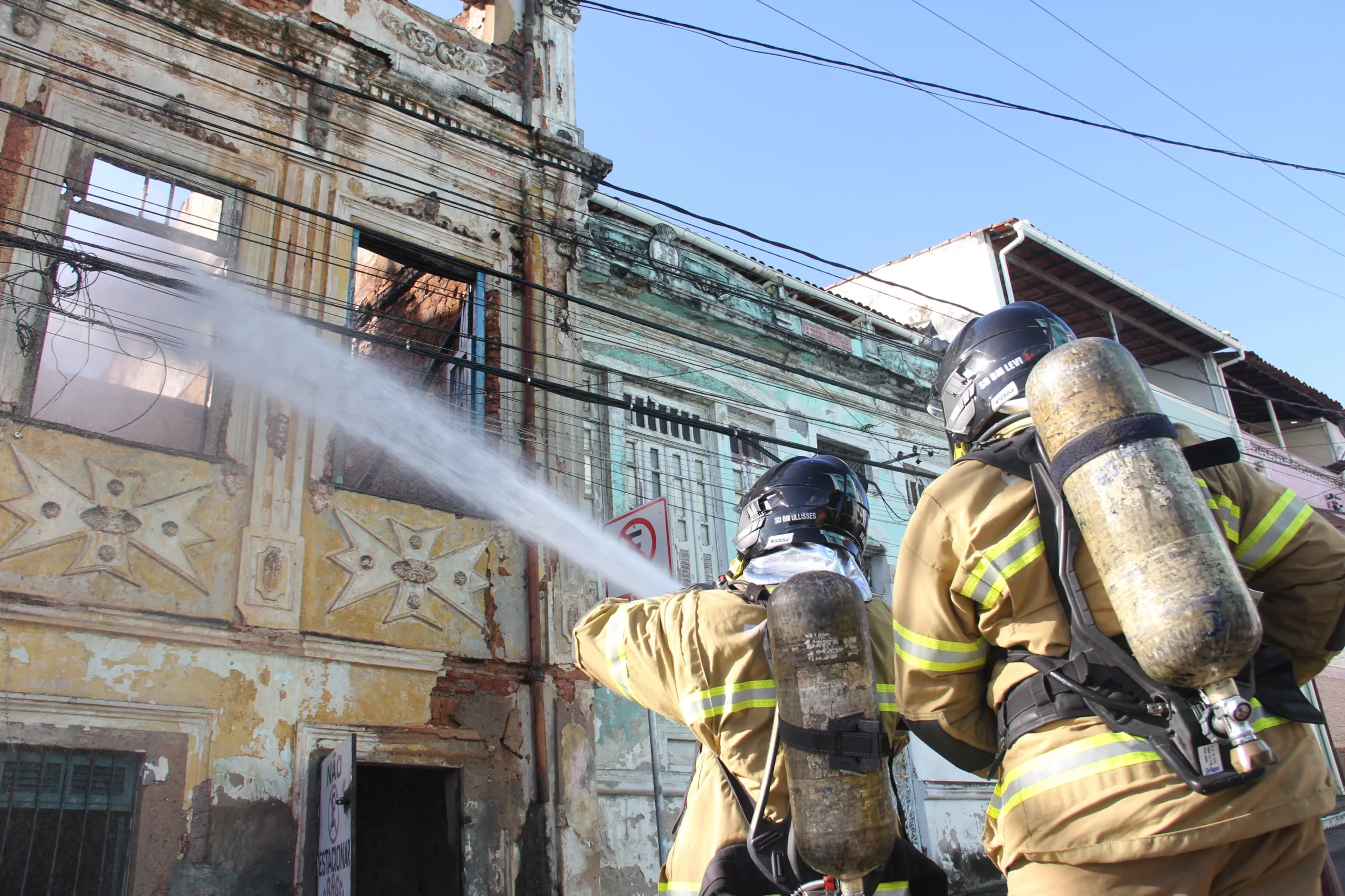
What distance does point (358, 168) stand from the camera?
28.2 feet

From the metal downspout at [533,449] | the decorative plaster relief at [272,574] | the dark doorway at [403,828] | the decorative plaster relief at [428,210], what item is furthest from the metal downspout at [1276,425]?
the decorative plaster relief at [272,574]

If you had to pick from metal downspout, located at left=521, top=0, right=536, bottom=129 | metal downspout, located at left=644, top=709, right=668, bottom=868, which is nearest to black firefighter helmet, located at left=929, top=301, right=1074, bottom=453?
metal downspout, located at left=644, top=709, right=668, bottom=868

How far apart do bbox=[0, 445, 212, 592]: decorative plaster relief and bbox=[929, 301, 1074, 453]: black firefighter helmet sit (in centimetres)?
546

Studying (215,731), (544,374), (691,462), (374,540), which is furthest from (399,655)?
(691,462)

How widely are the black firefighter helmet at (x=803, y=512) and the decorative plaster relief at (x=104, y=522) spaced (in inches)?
174

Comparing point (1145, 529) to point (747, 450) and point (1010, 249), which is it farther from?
point (1010, 249)

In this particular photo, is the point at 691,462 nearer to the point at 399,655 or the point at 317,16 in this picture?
the point at 399,655

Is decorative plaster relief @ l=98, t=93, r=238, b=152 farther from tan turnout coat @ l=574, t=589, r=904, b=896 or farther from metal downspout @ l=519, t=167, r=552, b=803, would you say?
tan turnout coat @ l=574, t=589, r=904, b=896

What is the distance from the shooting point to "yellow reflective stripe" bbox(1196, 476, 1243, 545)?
2285 millimetres

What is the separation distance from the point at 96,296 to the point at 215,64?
2155 mm

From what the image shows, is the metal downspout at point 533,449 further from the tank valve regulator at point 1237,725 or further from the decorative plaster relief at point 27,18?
the tank valve regulator at point 1237,725

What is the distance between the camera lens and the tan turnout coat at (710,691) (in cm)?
309

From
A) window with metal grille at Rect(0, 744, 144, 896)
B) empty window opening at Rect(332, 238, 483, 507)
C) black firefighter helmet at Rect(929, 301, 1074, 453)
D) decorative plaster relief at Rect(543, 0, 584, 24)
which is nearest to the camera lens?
black firefighter helmet at Rect(929, 301, 1074, 453)

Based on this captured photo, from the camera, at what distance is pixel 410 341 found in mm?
9102
